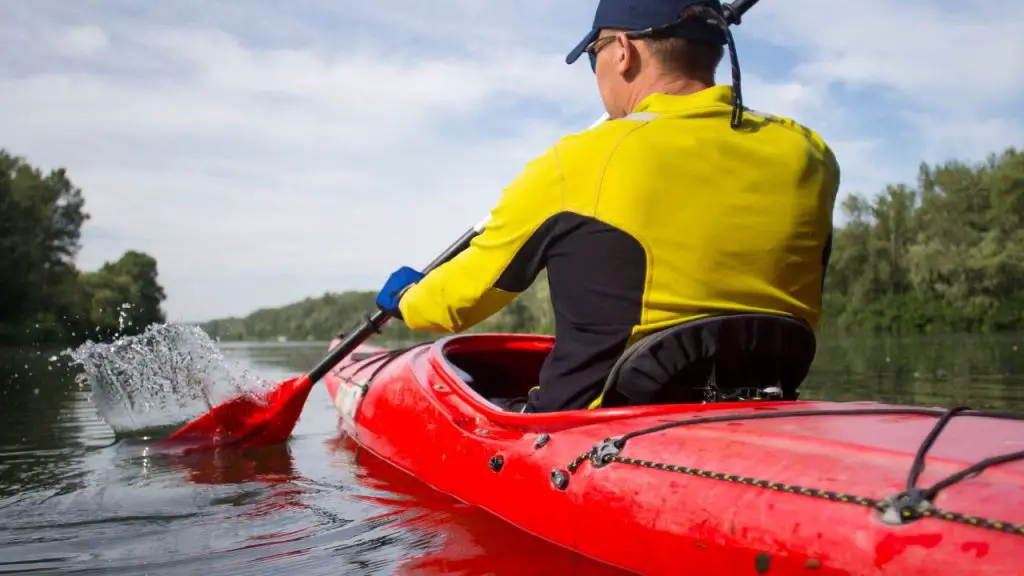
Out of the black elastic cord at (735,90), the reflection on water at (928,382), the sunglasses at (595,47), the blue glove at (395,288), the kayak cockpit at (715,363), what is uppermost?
the sunglasses at (595,47)

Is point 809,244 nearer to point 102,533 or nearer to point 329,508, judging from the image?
point 329,508

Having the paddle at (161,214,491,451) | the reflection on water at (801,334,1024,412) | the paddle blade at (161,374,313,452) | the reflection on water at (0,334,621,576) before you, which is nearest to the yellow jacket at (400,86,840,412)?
the reflection on water at (0,334,621,576)

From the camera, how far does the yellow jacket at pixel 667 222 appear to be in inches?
98.3

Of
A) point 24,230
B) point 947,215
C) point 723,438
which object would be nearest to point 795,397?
point 723,438

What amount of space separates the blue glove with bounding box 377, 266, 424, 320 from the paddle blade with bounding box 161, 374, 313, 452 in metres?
1.92

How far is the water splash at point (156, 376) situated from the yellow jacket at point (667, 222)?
362 centimetres

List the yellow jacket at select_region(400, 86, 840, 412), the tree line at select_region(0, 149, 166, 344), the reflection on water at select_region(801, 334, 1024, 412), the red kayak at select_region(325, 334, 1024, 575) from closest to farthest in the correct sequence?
the red kayak at select_region(325, 334, 1024, 575)
the yellow jacket at select_region(400, 86, 840, 412)
the reflection on water at select_region(801, 334, 1024, 412)
the tree line at select_region(0, 149, 166, 344)

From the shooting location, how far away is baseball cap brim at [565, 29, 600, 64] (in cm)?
296

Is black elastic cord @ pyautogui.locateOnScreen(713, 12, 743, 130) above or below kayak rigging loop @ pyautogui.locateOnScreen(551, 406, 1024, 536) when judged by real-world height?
above

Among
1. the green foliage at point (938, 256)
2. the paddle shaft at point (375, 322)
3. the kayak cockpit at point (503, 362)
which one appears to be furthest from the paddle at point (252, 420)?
the green foliage at point (938, 256)

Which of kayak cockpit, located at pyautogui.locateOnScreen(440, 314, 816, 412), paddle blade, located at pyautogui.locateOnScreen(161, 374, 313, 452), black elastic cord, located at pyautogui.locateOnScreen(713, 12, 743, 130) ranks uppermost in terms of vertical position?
black elastic cord, located at pyautogui.locateOnScreen(713, 12, 743, 130)

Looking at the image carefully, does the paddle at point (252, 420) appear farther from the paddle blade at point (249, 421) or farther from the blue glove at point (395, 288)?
the blue glove at point (395, 288)

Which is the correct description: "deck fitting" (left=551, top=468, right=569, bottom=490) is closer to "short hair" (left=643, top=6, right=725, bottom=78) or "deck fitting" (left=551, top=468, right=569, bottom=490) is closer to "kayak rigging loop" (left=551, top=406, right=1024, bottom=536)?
"kayak rigging loop" (left=551, top=406, right=1024, bottom=536)

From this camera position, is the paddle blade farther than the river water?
Answer: Yes
